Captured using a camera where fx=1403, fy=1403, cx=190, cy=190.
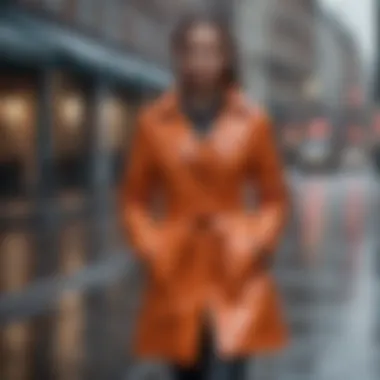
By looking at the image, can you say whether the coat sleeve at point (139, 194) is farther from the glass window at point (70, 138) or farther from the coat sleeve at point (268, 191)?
the glass window at point (70, 138)

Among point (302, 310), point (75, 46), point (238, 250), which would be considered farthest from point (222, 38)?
point (75, 46)

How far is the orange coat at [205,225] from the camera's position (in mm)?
4652

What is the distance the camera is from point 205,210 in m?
4.70

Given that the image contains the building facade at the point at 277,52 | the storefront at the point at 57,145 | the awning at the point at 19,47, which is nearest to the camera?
the building facade at the point at 277,52

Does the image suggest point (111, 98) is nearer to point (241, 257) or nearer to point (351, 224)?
point (351, 224)

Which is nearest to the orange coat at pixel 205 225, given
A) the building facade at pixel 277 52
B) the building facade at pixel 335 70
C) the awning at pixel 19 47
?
the building facade at pixel 277 52

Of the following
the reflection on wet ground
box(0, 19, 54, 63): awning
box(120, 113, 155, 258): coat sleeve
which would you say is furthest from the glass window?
box(120, 113, 155, 258): coat sleeve

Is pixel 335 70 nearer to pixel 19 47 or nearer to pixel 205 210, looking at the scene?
pixel 205 210

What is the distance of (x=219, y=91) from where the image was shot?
15.3ft

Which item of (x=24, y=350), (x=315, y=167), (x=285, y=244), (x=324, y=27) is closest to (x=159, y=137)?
(x=24, y=350)

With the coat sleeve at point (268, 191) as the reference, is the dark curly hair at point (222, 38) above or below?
above

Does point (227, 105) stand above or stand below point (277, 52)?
below

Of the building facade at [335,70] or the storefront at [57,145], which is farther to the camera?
the storefront at [57,145]

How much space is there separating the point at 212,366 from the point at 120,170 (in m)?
3.19
